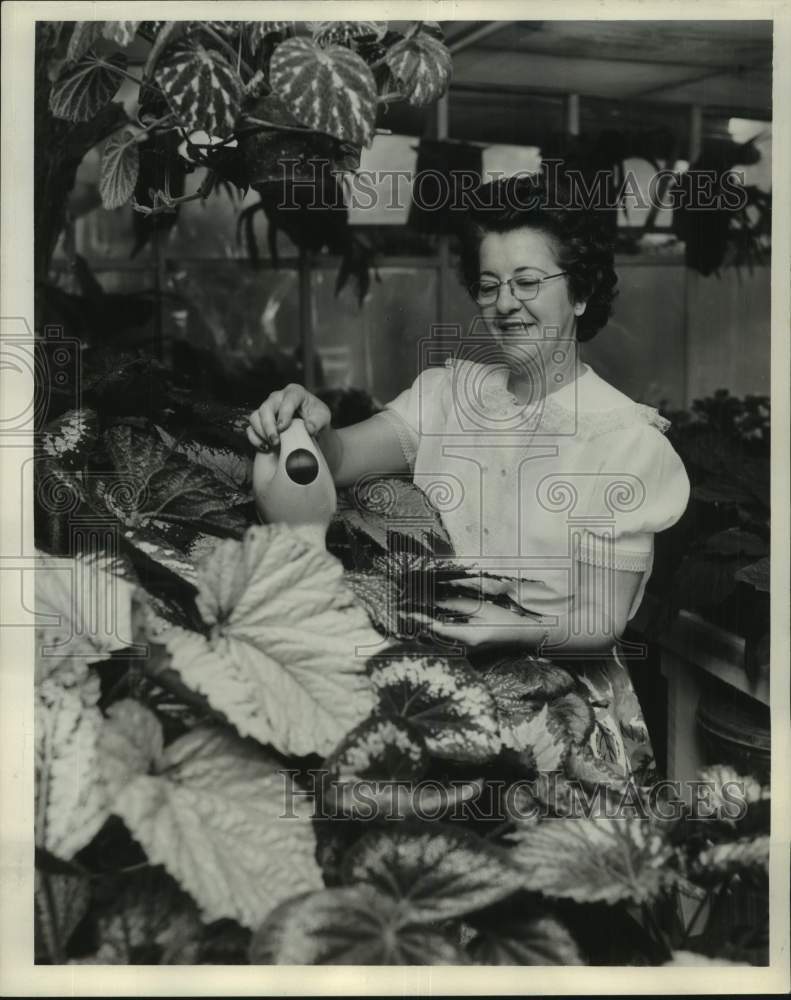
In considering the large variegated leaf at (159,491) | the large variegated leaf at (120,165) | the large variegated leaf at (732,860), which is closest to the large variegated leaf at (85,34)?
the large variegated leaf at (120,165)

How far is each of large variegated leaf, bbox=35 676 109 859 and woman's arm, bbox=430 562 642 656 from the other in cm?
49

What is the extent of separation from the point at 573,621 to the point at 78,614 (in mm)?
660

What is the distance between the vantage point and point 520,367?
1.56 m

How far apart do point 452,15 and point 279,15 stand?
0.23 meters

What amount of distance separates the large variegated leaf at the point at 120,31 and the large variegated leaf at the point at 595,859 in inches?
45.8

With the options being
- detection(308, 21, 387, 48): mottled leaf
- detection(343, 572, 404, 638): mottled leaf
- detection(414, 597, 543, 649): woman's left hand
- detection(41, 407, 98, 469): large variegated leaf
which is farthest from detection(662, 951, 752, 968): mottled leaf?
detection(308, 21, 387, 48): mottled leaf

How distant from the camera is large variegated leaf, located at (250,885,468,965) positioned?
146cm

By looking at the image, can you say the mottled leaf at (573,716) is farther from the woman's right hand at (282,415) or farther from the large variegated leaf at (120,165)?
the large variegated leaf at (120,165)

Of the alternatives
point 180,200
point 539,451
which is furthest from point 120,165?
point 539,451

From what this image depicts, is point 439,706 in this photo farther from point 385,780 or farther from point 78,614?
point 78,614

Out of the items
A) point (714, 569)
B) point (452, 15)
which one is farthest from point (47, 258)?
point (714, 569)

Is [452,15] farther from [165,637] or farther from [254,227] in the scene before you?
[165,637]

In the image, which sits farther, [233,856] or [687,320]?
[687,320]

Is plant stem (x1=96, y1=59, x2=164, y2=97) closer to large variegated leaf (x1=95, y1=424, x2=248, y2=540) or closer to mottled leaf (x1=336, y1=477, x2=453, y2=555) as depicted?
large variegated leaf (x1=95, y1=424, x2=248, y2=540)
